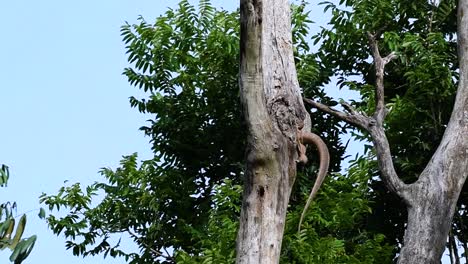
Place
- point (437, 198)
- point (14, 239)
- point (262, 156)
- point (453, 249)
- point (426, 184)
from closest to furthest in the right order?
1. point (14, 239)
2. point (262, 156)
3. point (437, 198)
4. point (426, 184)
5. point (453, 249)

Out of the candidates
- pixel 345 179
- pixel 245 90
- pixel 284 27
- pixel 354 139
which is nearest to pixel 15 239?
pixel 245 90

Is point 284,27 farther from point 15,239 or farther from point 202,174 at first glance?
point 202,174

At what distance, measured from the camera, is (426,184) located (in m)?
11.6

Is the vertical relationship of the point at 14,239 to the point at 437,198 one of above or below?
below

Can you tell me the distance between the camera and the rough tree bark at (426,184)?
1136 cm

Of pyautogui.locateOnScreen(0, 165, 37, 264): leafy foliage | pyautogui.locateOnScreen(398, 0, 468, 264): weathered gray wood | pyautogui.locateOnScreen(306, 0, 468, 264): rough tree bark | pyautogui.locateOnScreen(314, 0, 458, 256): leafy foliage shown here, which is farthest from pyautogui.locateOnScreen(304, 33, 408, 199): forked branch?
pyautogui.locateOnScreen(0, 165, 37, 264): leafy foliage

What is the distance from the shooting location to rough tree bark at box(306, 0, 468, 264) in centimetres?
1136

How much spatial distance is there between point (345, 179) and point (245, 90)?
5.48 meters

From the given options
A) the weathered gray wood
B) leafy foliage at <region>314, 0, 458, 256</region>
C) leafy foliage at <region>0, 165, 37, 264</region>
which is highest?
leafy foliage at <region>314, 0, 458, 256</region>

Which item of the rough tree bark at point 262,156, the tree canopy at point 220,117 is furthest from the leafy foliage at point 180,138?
the rough tree bark at point 262,156

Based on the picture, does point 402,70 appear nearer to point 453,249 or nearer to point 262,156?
point 453,249

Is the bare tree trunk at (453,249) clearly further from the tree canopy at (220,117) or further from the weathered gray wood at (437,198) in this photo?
the weathered gray wood at (437,198)

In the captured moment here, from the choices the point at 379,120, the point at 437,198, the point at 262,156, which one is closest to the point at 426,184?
the point at 437,198

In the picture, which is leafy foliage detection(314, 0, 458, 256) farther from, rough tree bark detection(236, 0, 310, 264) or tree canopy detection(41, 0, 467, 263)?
rough tree bark detection(236, 0, 310, 264)
